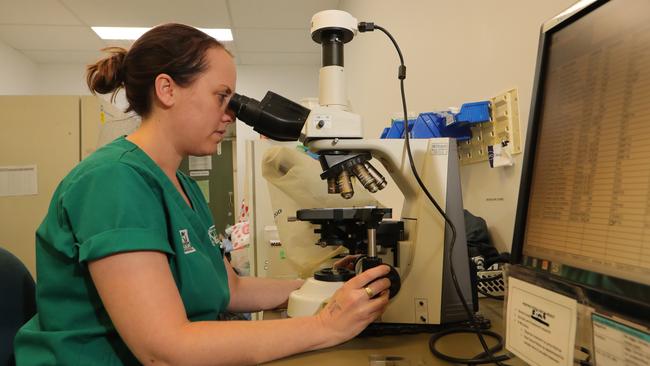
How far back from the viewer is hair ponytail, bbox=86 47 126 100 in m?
0.90

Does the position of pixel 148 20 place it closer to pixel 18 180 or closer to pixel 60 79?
pixel 60 79

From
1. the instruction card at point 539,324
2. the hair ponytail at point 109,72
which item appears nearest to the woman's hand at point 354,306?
the instruction card at point 539,324

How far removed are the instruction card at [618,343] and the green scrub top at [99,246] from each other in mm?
576

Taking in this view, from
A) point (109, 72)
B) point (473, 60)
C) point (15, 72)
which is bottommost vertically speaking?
point (109, 72)

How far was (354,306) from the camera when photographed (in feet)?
2.10

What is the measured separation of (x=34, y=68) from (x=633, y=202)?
4.97 m

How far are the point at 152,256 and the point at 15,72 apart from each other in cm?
416

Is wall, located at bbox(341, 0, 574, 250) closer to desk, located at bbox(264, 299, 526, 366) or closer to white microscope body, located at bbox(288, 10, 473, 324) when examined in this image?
white microscope body, located at bbox(288, 10, 473, 324)

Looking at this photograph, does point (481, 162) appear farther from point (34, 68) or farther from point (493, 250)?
point (34, 68)

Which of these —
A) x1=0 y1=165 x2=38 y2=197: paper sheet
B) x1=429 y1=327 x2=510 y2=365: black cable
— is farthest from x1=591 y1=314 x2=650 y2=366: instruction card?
x1=0 y1=165 x2=38 y2=197: paper sheet

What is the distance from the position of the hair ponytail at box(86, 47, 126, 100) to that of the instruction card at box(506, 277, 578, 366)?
89 cm

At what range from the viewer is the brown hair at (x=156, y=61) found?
82cm

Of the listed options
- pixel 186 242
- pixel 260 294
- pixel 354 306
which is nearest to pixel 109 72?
pixel 186 242

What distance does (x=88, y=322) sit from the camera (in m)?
0.69
